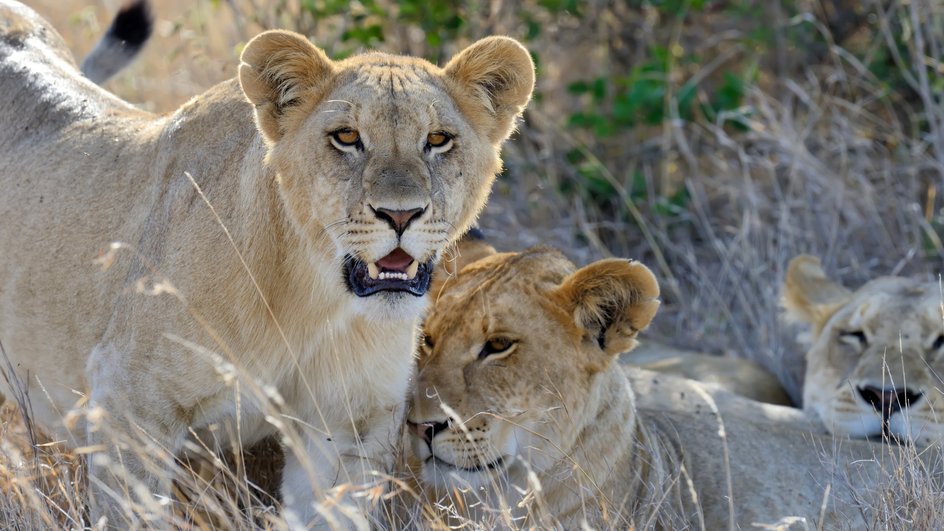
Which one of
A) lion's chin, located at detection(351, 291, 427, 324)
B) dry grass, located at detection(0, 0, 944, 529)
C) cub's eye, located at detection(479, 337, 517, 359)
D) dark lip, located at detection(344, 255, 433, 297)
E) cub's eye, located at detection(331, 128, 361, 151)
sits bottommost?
dry grass, located at detection(0, 0, 944, 529)

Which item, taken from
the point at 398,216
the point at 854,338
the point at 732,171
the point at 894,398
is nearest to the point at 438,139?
the point at 398,216

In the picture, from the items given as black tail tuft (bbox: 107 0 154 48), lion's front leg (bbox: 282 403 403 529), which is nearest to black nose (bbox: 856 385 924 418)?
lion's front leg (bbox: 282 403 403 529)

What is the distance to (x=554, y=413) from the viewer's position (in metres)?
3.29

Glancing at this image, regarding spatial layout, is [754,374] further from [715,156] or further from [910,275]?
[715,156]

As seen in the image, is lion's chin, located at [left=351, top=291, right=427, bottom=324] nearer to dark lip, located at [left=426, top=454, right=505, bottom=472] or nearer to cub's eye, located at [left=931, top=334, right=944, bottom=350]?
dark lip, located at [left=426, top=454, right=505, bottom=472]

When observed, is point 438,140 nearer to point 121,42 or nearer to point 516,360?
point 516,360

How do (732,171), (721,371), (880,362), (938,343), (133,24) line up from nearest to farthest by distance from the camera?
(880,362) < (938,343) < (133,24) < (721,371) < (732,171)

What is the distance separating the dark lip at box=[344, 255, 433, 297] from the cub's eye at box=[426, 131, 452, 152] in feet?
0.87

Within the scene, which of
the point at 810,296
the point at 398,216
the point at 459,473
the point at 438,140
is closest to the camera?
the point at 398,216

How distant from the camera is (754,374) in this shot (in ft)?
16.3

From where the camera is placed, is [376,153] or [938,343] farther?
[938,343]

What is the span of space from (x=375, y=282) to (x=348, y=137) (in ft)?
1.09

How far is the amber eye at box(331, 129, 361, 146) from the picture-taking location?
9.74 ft

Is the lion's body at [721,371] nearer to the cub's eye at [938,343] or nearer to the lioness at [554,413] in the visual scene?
the cub's eye at [938,343]
